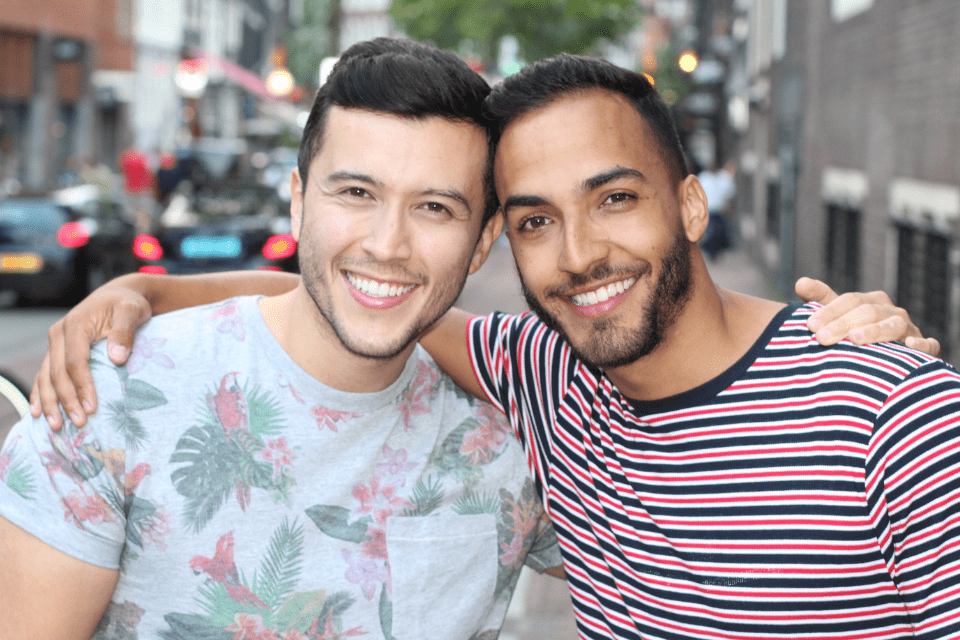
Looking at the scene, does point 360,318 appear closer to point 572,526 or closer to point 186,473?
point 186,473

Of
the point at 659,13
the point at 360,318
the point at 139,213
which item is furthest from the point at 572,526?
the point at 659,13

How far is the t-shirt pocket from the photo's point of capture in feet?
7.68

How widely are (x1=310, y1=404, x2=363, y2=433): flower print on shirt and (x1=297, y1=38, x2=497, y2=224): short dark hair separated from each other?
61 centimetres

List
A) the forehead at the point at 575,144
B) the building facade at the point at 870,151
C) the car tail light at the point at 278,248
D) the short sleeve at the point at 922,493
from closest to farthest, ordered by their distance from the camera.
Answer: the short sleeve at the point at 922,493 → the forehead at the point at 575,144 → the building facade at the point at 870,151 → the car tail light at the point at 278,248

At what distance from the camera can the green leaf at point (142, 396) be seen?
2.25m

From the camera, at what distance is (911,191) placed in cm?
795

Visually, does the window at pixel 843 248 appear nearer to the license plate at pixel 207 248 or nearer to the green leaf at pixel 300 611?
the license plate at pixel 207 248

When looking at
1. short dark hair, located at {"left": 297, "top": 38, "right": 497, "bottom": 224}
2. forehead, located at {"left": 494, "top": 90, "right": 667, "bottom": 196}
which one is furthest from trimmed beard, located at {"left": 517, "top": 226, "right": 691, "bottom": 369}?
short dark hair, located at {"left": 297, "top": 38, "right": 497, "bottom": 224}

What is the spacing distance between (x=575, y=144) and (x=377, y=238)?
0.51m

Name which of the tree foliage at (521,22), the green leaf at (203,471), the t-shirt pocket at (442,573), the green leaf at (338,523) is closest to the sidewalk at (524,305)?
the t-shirt pocket at (442,573)

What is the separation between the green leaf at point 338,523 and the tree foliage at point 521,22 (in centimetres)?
2511

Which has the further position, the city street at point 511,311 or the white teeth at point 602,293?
the city street at point 511,311

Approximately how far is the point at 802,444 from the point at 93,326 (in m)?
1.60

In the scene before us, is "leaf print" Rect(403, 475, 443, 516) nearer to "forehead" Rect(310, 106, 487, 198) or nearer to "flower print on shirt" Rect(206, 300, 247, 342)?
"flower print on shirt" Rect(206, 300, 247, 342)
